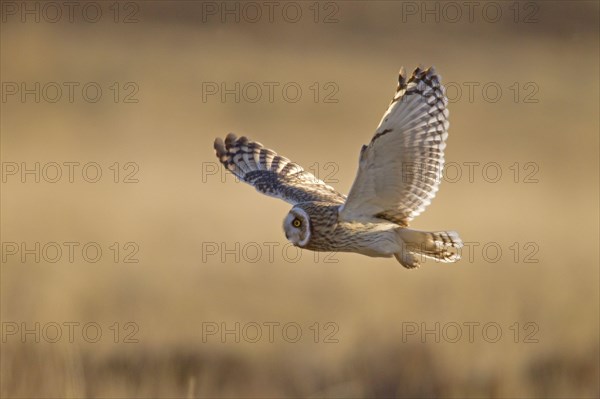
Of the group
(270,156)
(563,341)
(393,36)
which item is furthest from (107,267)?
(393,36)

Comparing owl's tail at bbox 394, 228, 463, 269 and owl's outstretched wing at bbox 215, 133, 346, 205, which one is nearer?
owl's tail at bbox 394, 228, 463, 269

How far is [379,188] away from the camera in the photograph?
437 cm

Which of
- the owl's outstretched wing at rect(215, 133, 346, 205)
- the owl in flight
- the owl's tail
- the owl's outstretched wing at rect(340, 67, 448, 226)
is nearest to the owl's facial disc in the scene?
the owl in flight

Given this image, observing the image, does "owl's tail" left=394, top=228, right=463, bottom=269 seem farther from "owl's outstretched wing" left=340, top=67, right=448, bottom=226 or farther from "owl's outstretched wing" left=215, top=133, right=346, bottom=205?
"owl's outstretched wing" left=215, top=133, right=346, bottom=205

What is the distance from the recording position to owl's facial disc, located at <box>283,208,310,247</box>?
4461 mm

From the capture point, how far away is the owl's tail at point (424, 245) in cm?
443

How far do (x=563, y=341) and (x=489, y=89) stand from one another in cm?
734

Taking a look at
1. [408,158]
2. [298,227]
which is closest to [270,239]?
[298,227]

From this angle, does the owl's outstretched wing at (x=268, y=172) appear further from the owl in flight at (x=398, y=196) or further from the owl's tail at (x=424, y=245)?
the owl's tail at (x=424, y=245)

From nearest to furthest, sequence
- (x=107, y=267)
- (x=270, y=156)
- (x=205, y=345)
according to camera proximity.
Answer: (x=270, y=156)
(x=205, y=345)
(x=107, y=267)

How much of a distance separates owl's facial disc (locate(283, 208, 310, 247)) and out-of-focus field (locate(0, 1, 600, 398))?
609mm

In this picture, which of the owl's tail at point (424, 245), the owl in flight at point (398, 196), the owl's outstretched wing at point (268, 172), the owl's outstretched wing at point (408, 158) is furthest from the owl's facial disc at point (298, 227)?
the owl's outstretched wing at point (268, 172)

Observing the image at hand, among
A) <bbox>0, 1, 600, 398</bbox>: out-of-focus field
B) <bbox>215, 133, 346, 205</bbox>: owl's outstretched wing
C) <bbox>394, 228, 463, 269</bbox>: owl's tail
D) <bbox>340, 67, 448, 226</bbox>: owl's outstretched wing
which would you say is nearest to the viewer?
<bbox>340, 67, 448, 226</bbox>: owl's outstretched wing

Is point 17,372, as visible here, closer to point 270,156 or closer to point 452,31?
point 270,156
